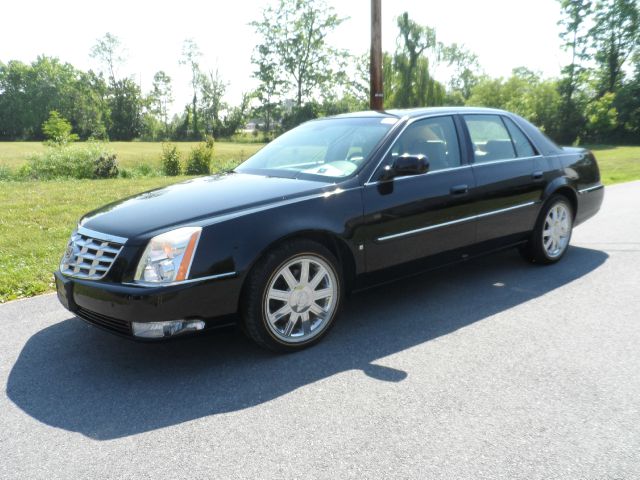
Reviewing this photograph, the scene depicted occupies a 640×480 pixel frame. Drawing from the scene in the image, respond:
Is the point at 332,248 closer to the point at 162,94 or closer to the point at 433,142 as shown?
the point at 433,142

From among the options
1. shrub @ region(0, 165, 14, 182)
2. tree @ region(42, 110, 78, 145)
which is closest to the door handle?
shrub @ region(0, 165, 14, 182)

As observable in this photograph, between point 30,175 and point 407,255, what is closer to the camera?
point 407,255

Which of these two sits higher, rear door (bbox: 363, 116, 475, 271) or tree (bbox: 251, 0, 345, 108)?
tree (bbox: 251, 0, 345, 108)

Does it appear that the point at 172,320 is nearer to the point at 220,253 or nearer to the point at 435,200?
the point at 220,253

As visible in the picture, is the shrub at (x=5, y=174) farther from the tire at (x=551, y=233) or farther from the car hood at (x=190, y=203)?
the tire at (x=551, y=233)

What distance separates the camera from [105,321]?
134 inches

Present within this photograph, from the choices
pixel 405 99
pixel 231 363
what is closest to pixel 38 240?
pixel 231 363

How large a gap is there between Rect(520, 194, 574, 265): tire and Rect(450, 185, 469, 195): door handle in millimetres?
1265

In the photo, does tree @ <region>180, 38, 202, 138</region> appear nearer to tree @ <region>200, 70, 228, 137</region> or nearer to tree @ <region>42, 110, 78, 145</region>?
tree @ <region>200, 70, 228, 137</region>

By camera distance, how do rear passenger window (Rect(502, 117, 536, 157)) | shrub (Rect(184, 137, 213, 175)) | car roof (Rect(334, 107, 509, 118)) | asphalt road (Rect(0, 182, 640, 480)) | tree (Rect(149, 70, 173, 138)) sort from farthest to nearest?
tree (Rect(149, 70, 173, 138)) → shrub (Rect(184, 137, 213, 175)) → rear passenger window (Rect(502, 117, 536, 157)) → car roof (Rect(334, 107, 509, 118)) → asphalt road (Rect(0, 182, 640, 480))

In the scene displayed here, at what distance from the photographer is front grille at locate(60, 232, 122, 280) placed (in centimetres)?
339

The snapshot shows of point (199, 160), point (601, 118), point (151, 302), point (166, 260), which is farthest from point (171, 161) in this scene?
point (601, 118)

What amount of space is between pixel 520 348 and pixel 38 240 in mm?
5995

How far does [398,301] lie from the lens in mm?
4797
